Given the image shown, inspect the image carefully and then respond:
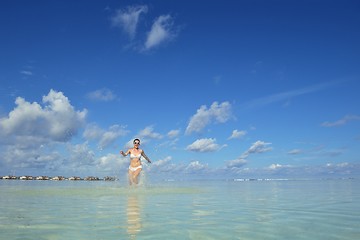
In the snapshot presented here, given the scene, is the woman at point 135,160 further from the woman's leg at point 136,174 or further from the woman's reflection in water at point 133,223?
the woman's reflection in water at point 133,223

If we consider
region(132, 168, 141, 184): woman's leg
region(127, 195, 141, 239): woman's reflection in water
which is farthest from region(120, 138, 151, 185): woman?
region(127, 195, 141, 239): woman's reflection in water

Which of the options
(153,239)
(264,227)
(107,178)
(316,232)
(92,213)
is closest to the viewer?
(153,239)

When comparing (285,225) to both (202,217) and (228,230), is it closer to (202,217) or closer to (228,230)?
(228,230)

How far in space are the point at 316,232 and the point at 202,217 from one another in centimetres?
339

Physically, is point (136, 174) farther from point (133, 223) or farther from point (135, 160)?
point (133, 223)

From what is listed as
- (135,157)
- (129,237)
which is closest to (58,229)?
(129,237)

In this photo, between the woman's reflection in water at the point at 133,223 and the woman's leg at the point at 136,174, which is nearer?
the woman's reflection in water at the point at 133,223

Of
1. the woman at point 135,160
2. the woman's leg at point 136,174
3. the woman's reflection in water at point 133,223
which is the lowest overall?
the woman's reflection in water at point 133,223

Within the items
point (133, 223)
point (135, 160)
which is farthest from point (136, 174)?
point (133, 223)

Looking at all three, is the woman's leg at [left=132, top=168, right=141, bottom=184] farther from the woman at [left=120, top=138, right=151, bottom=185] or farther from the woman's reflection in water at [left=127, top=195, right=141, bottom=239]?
the woman's reflection in water at [left=127, top=195, right=141, bottom=239]

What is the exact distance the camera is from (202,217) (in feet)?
33.4

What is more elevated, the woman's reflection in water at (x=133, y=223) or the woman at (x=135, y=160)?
the woman at (x=135, y=160)

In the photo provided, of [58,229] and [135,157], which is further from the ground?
[135,157]

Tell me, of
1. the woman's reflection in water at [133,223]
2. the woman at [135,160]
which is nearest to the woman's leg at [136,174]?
the woman at [135,160]
